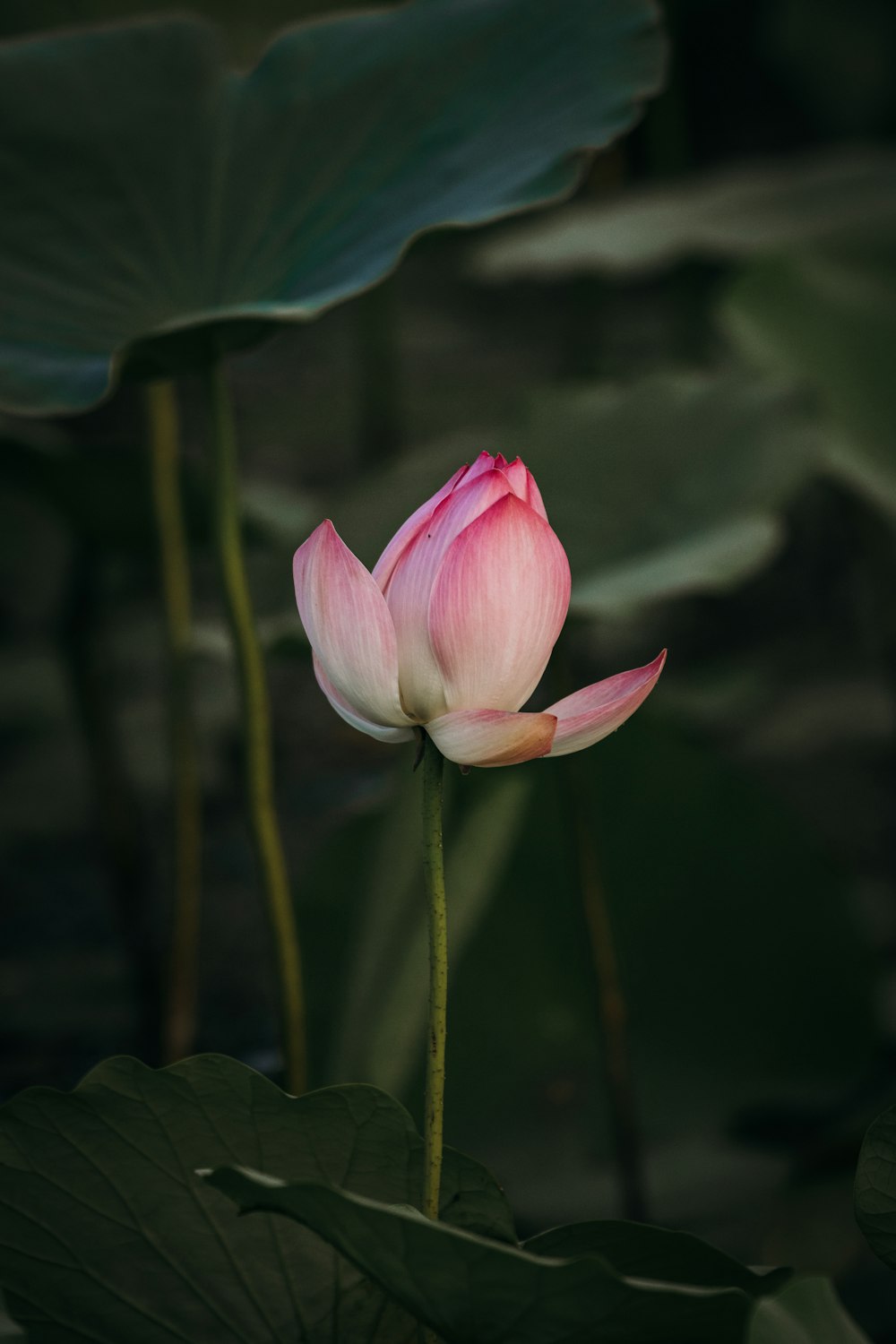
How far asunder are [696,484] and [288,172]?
33cm

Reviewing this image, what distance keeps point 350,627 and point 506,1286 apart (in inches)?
5.5

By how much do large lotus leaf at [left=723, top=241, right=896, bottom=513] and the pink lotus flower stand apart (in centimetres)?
68

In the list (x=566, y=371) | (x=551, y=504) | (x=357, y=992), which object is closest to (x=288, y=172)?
(x=551, y=504)

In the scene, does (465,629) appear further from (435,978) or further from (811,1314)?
(811,1314)

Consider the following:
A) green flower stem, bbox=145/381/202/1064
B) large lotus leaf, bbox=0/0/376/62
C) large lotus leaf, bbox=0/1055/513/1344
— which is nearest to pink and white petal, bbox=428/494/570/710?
large lotus leaf, bbox=0/1055/513/1344

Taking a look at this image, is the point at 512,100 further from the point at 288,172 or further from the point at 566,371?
the point at 566,371

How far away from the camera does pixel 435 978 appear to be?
0.28m

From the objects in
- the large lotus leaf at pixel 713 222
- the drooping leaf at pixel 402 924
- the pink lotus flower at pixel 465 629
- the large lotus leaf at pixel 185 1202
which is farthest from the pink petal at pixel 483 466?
the large lotus leaf at pixel 713 222

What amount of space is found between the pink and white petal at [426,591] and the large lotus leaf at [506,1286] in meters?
0.10

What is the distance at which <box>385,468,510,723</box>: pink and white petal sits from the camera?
0.91ft

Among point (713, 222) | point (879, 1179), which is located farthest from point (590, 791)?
point (713, 222)

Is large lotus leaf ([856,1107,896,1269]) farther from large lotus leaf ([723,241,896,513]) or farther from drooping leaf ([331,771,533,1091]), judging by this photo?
large lotus leaf ([723,241,896,513])

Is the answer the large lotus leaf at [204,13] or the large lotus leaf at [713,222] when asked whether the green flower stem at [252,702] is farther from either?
the large lotus leaf at [713,222]

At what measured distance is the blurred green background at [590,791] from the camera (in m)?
0.76
